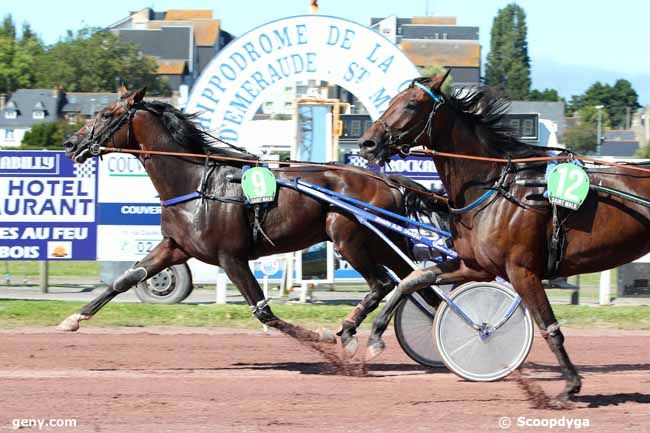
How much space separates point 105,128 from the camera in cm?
806

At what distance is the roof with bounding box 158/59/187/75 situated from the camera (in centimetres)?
8831

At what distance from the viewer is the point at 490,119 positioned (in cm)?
700

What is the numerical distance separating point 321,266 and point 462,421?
6.83 m

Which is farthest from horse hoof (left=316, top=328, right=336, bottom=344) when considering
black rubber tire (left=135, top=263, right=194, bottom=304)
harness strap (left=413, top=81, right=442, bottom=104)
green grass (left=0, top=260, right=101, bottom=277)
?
green grass (left=0, top=260, right=101, bottom=277)

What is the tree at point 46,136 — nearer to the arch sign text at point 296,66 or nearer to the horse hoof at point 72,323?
the arch sign text at point 296,66

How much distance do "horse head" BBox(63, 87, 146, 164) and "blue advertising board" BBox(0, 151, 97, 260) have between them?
13.9 ft

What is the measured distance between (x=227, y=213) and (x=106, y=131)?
1192 mm

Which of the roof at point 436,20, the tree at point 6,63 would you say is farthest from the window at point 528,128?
the roof at point 436,20

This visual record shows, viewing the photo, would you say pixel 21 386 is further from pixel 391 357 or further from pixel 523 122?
pixel 523 122

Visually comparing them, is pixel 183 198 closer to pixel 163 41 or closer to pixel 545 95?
pixel 163 41

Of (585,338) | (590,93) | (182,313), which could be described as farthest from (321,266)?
(590,93)

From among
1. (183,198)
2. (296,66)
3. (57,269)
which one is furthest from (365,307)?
(57,269)

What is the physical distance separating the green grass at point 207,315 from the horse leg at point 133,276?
2346mm

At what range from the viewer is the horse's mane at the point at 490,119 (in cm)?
693
